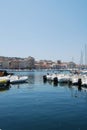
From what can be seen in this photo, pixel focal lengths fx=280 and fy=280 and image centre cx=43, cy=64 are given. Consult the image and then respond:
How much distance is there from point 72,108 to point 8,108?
20.8ft

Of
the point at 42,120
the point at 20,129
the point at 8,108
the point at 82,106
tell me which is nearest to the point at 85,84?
the point at 82,106

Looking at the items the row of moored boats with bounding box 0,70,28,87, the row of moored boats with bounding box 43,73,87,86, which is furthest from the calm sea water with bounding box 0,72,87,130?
the row of moored boats with bounding box 43,73,87,86

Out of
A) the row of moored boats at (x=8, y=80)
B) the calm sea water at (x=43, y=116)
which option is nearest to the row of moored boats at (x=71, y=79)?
the row of moored boats at (x=8, y=80)

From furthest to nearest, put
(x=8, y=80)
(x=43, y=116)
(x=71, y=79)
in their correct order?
1. (x=71, y=79)
2. (x=8, y=80)
3. (x=43, y=116)

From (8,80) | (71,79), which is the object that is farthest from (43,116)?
(71,79)

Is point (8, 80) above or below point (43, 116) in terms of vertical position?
above

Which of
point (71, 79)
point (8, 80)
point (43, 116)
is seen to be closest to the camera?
point (43, 116)

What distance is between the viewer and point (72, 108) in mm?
27875

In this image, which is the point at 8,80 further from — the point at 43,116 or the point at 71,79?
the point at 43,116

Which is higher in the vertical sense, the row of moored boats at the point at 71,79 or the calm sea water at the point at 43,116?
the row of moored boats at the point at 71,79

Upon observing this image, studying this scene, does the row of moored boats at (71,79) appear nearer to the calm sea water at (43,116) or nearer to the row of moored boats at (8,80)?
the row of moored boats at (8,80)

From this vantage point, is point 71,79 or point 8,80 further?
point 71,79

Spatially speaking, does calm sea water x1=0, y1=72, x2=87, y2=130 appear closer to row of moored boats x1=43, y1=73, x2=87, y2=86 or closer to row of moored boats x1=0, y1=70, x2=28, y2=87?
row of moored boats x1=0, y1=70, x2=28, y2=87

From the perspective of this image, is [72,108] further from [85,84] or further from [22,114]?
[85,84]
